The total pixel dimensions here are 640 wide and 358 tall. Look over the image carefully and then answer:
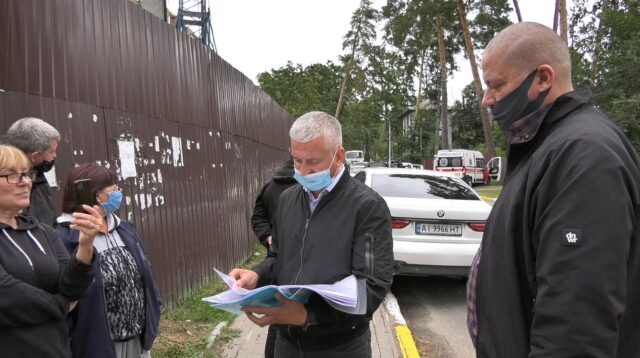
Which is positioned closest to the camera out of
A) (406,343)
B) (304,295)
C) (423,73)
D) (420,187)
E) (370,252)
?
(304,295)

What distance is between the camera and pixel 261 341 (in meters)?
4.58

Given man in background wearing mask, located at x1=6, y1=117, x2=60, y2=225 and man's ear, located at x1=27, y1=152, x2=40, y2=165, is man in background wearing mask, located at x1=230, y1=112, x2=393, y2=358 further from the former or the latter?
man's ear, located at x1=27, y1=152, x2=40, y2=165

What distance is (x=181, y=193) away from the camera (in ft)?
18.6

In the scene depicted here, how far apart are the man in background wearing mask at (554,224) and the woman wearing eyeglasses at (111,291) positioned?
1920 mm

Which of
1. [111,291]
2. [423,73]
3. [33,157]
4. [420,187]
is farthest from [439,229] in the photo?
[423,73]

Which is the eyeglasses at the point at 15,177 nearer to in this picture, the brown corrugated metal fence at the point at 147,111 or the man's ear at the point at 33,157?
the man's ear at the point at 33,157

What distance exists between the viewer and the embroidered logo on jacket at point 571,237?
1.34m

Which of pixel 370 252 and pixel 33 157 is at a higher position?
pixel 33 157

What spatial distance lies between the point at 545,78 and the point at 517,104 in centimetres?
13

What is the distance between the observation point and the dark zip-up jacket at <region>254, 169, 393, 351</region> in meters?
2.05

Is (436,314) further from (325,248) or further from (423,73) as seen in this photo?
(423,73)

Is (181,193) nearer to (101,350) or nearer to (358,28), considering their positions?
(101,350)

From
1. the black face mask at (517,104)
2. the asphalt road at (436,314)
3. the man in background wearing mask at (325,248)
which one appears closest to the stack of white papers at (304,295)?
the man in background wearing mask at (325,248)

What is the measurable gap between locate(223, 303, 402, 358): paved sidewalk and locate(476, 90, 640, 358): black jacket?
294 centimetres
